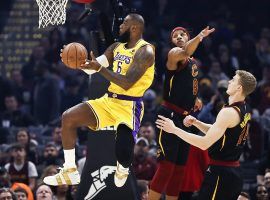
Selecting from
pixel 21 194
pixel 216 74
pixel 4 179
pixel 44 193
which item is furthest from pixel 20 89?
pixel 44 193

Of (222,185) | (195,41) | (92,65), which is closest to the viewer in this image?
(222,185)

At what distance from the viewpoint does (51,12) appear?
11.9 metres

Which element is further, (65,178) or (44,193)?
(44,193)

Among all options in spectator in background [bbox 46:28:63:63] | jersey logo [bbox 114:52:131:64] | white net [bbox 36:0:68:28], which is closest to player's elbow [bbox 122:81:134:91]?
jersey logo [bbox 114:52:131:64]

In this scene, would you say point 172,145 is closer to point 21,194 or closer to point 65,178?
point 65,178

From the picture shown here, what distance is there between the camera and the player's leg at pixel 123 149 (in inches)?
433

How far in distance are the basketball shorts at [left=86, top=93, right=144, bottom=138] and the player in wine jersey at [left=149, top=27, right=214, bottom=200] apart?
0.60 meters

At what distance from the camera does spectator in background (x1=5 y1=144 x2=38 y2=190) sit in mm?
15151

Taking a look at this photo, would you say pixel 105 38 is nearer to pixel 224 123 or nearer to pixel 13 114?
pixel 224 123

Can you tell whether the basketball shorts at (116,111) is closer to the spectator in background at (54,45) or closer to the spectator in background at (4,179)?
the spectator in background at (4,179)

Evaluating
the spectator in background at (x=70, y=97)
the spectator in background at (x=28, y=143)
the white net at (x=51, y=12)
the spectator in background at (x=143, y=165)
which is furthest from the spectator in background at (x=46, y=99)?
the white net at (x=51, y=12)

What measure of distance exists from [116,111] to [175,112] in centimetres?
90

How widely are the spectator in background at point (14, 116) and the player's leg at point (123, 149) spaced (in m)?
7.24

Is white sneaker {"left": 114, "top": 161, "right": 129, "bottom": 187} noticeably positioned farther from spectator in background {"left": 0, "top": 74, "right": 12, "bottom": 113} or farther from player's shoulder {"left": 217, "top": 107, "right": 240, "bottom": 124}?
spectator in background {"left": 0, "top": 74, "right": 12, "bottom": 113}
